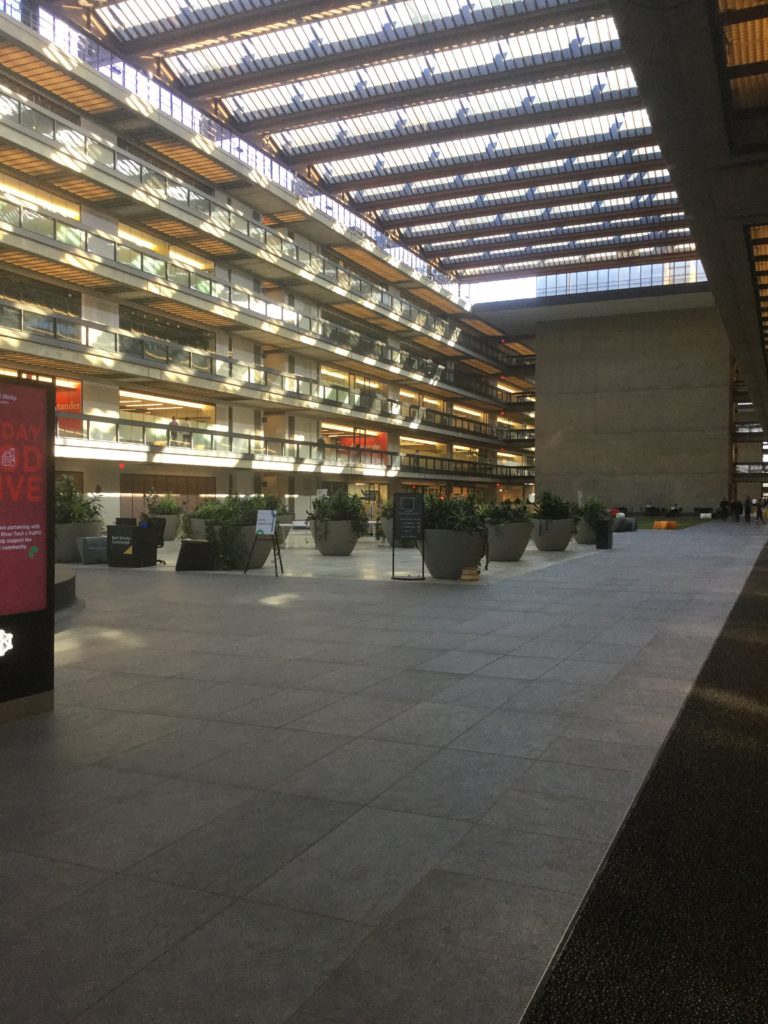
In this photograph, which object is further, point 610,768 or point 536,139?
point 536,139

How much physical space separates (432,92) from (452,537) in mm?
27568

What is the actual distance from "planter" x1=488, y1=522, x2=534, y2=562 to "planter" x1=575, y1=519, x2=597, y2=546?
26.9 feet

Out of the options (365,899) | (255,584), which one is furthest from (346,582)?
(365,899)

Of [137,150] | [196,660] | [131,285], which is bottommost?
[196,660]

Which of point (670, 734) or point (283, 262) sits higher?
point (283, 262)

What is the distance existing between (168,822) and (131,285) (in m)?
34.4

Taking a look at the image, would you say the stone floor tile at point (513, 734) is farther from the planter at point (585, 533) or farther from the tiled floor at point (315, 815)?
the planter at point (585, 533)

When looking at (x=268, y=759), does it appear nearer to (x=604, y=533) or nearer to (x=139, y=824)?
(x=139, y=824)

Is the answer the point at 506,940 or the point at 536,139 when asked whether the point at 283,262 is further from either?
the point at 506,940

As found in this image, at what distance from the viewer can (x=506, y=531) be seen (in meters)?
21.2

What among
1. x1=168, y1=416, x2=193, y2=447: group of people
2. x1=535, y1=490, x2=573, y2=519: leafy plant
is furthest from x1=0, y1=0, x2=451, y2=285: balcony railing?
x1=535, y1=490, x2=573, y2=519: leafy plant

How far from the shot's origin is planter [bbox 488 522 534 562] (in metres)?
21.2

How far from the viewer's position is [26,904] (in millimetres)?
3416

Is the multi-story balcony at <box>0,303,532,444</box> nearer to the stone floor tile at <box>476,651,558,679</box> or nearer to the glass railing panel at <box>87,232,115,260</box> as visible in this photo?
the glass railing panel at <box>87,232,115,260</box>
